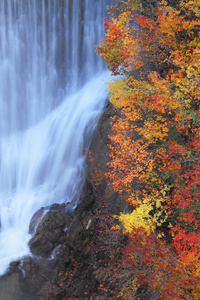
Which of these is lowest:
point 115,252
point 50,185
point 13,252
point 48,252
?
point 115,252

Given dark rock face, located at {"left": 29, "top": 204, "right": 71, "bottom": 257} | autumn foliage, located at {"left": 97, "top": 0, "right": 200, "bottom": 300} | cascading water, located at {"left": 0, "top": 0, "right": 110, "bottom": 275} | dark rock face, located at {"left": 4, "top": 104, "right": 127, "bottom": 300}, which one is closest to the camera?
autumn foliage, located at {"left": 97, "top": 0, "right": 200, "bottom": 300}

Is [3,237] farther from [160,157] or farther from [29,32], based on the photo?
[29,32]

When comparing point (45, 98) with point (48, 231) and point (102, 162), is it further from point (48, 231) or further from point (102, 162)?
point (48, 231)

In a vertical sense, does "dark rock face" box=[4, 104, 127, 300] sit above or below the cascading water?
below

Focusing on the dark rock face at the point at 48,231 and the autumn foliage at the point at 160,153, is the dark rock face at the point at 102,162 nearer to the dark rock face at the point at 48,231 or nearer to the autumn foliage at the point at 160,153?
the autumn foliage at the point at 160,153

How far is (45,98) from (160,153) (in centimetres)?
1570

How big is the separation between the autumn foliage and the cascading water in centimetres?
508

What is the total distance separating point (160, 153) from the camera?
9508 millimetres

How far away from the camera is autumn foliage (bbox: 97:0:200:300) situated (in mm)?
7441

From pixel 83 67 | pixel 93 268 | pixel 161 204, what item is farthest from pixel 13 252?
pixel 83 67

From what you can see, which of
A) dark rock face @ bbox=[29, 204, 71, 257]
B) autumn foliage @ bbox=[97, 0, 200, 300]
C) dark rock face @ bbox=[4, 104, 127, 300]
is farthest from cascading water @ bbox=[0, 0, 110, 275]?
autumn foliage @ bbox=[97, 0, 200, 300]

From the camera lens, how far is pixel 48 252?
12641 mm

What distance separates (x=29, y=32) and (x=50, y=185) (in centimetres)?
1356

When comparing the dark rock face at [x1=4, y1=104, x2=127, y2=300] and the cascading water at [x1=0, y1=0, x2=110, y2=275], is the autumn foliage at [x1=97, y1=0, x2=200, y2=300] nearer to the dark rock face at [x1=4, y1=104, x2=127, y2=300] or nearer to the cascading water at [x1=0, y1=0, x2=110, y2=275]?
the dark rock face at [x1=4, y1=104, x2=127, y2=300]
